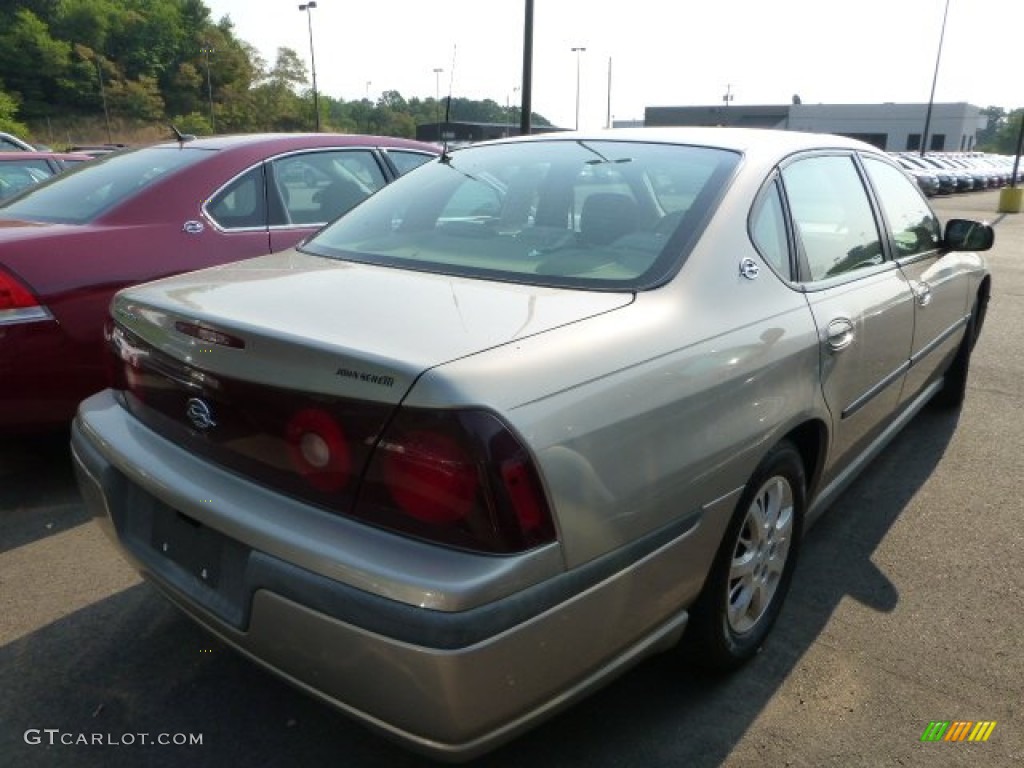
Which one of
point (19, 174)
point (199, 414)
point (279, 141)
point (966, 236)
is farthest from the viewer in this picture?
point (19, 174)

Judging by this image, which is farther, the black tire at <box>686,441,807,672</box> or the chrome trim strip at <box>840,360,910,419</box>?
the chrome trim strip at <box>840,360,910,419</box>

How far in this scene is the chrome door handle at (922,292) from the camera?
3341 mm

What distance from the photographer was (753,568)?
2395 mm

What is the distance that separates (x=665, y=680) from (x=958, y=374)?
337cm

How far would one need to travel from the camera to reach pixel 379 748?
2.13 metres

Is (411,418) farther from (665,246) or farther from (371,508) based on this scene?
(665,246)

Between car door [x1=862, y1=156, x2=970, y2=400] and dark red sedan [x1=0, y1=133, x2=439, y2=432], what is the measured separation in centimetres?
291

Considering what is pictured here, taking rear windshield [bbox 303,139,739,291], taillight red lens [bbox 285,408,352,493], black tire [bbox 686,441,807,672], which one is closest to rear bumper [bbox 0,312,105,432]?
rear windshield [bbox 303,139,739,291]

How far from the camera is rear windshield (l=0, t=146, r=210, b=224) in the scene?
154 inches

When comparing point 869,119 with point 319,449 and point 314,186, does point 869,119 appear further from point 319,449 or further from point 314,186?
point 319,449

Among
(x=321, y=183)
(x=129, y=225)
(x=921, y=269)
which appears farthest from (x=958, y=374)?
(x=129, y=225)

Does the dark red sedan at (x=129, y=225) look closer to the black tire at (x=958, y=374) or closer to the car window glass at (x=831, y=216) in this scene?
the car window glass at (x=831, y=216)

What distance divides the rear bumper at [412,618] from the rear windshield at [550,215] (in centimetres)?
79

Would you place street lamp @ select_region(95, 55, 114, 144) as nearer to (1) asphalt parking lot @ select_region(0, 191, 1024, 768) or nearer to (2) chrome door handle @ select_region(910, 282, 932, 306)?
(1) asphalt parking lot @ select_region(0, 191, 1024, 768)
